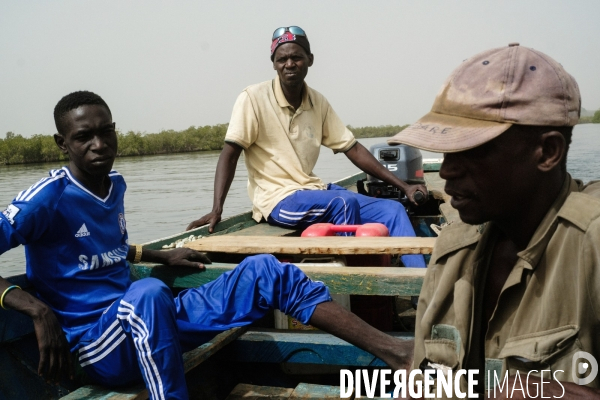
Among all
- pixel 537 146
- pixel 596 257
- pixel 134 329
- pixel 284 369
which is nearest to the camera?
pixel 596 257

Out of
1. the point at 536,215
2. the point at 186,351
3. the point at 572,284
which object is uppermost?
the point at 536,215

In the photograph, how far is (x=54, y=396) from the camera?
2.26m

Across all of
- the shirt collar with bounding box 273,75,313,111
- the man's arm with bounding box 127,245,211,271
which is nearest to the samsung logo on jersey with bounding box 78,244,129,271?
the man's arm with bounding box 127,245,211,271

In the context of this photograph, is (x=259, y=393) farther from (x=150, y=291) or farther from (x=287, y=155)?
(x=287, y=155)

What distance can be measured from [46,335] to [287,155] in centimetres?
231

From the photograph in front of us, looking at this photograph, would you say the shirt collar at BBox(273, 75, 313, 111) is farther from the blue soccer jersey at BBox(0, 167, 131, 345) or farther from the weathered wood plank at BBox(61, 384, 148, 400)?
the weathered wood plank at BBox(61, 384, 148, 400)

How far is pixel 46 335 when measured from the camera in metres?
1.87

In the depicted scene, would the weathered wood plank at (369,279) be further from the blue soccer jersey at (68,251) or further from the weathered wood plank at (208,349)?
the blue soccer jersey at (68,251)

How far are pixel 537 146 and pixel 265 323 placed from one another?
2078mm

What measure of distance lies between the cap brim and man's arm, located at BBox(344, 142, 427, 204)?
303 centimetres

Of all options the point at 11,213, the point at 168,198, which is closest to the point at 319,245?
the point at 11,213

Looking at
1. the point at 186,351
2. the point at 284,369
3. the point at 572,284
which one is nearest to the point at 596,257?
the point at 572,284

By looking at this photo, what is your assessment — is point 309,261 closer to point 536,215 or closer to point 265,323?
point 265,323

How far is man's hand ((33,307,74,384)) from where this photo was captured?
1.87 meters
